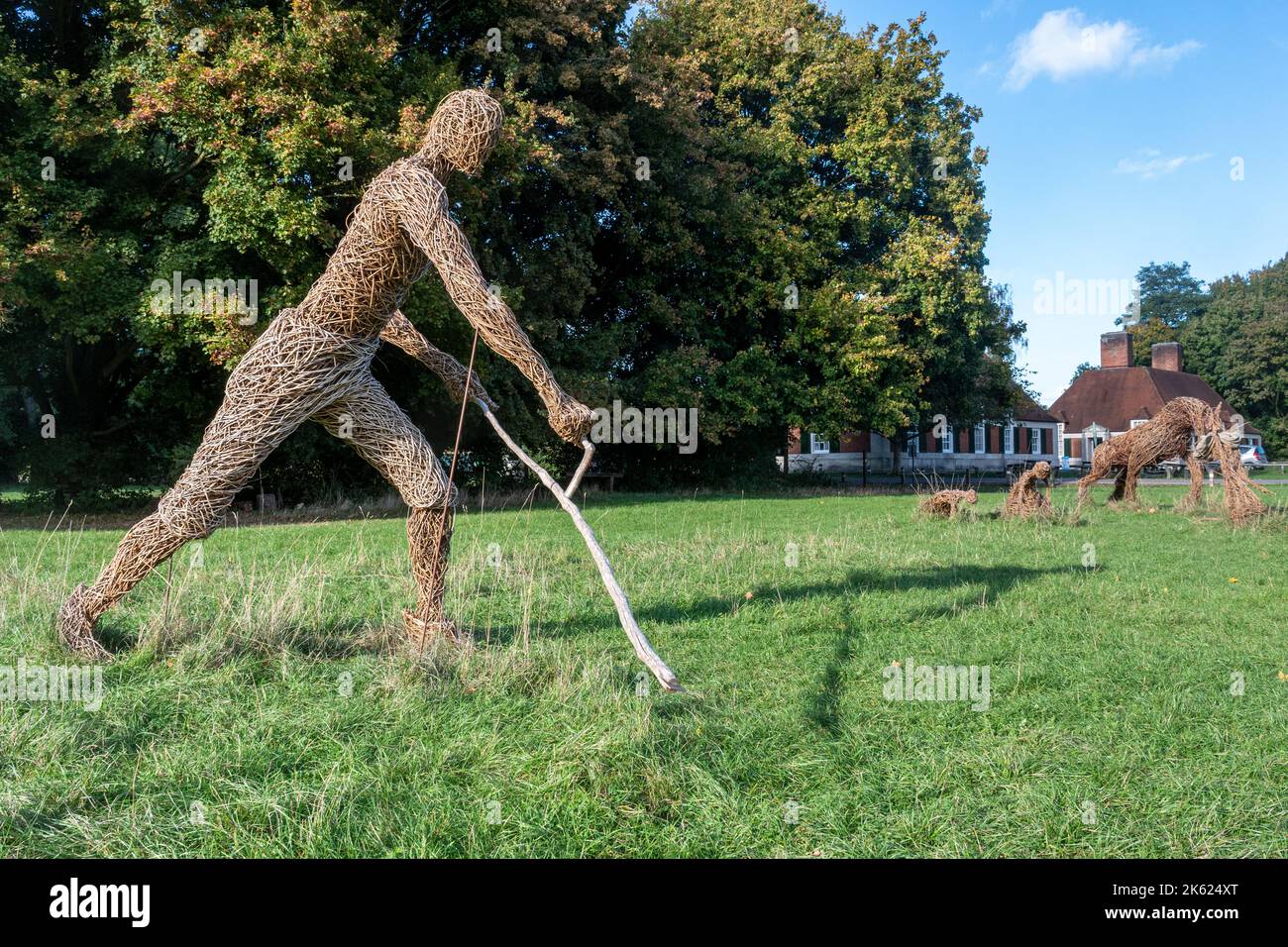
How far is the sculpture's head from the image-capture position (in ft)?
→ 16.6

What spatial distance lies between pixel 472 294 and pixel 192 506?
2.13 metres

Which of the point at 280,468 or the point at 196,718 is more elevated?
the point at 280,468

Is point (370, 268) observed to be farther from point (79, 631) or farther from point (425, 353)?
point (79, 631)

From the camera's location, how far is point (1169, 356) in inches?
2285

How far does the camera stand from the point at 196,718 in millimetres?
4281

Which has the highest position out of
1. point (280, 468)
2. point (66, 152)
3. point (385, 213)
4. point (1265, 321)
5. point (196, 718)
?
point (1265, 321)

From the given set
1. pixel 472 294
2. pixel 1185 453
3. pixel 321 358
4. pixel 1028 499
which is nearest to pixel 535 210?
pixel 1028 499

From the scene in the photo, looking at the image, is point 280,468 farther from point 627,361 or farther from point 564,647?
point 564,647

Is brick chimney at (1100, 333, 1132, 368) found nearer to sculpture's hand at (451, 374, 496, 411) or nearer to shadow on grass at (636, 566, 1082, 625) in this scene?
shadow on grass at (636, 566, 1082, 625)

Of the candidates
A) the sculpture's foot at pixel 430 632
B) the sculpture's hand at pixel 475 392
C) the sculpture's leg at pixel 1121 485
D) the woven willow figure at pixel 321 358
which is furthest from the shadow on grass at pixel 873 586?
the sculpture's leg at pixel 1121 485

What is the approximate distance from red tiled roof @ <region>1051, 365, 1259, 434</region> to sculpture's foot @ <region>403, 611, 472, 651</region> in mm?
55886

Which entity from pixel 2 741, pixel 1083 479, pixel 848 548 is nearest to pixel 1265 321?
pixel 1083 479

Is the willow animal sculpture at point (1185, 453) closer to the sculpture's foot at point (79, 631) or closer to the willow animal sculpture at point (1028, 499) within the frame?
the willow animal sculpture at point (1028, 499)

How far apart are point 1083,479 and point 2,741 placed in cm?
1760
